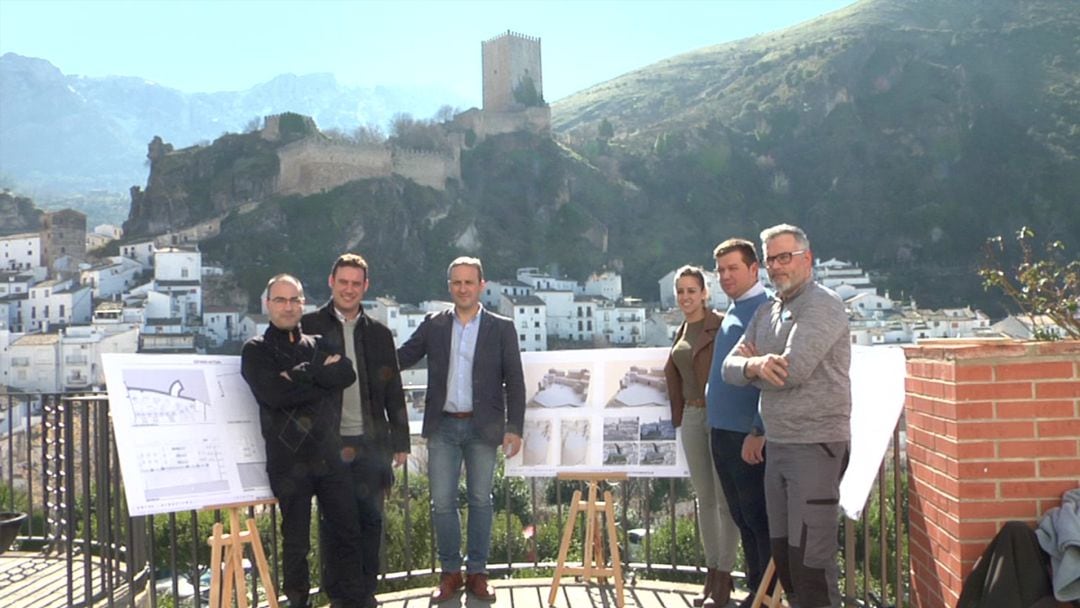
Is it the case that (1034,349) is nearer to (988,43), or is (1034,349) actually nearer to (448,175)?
(448,175)

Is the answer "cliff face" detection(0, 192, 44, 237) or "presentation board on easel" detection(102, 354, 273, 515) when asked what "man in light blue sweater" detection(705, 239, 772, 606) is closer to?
"presentation board on easel" detection(102, 354, 273, 515)

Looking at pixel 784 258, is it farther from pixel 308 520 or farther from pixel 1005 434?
pixel 308 520

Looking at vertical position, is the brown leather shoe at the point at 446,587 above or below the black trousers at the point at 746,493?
below

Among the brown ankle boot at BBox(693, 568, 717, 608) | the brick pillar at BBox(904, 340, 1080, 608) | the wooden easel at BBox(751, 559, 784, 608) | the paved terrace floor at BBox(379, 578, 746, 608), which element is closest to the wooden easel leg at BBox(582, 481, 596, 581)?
the paved terrace floor at BBox(379, 578, 746, 608)

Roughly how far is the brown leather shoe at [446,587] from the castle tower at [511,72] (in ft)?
252

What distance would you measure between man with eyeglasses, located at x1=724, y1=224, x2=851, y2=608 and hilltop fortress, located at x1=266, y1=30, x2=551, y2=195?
62.1 metres

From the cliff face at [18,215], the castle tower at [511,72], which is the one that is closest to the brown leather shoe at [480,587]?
the castle tower at [511,72]

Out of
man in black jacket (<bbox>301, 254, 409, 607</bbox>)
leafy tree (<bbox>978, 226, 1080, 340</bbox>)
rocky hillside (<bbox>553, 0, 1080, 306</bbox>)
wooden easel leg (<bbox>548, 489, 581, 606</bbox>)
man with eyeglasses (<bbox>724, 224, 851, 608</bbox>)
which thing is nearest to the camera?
man with eyeglasses (<bbox>724, 224, 851, 608</bbox>)

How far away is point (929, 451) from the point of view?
3207 millimetres

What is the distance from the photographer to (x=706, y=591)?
175 inches

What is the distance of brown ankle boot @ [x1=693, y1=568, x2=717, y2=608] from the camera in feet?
14.2

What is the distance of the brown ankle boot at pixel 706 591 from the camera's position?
4332mm

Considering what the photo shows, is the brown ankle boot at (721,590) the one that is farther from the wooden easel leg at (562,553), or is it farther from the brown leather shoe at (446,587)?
the brown leather shoe at (446,587)

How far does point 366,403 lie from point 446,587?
40.2 inches
